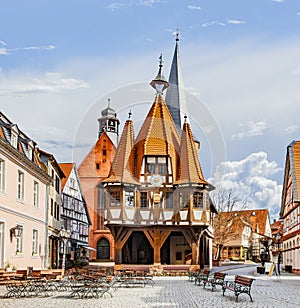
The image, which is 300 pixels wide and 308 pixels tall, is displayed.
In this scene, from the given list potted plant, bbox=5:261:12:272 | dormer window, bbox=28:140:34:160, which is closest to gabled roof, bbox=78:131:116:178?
dormer window, bbox=28:140:34:160

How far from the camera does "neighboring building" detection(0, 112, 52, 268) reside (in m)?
23.9

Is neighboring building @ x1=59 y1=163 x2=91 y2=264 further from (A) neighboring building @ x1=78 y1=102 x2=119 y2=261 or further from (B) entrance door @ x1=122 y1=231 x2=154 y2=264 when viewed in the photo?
(A) neighboring building @ x1=78 y1=102 x2=119 y2=261

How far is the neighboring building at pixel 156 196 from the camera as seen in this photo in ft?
119

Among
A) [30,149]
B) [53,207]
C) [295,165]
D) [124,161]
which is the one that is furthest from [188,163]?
[30,149]

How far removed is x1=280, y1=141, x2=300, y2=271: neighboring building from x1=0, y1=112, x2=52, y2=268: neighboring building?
14708 millimetres

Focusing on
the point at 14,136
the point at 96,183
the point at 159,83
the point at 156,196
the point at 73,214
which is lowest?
the point at 73,214

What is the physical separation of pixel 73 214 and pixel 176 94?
12718 millimetres

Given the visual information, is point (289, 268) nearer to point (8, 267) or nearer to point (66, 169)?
point (66, 169)

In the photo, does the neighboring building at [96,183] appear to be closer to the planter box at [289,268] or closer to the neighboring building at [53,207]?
the neighboring building at [53,207]

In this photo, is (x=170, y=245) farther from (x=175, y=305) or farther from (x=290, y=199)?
(x=175, y=305)

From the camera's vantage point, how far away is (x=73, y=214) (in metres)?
47.3

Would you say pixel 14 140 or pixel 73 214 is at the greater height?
pixel 14 140

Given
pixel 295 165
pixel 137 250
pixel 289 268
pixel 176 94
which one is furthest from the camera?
pixel 176 94

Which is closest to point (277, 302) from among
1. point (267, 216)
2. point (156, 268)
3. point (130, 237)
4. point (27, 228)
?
point (27, 228)
